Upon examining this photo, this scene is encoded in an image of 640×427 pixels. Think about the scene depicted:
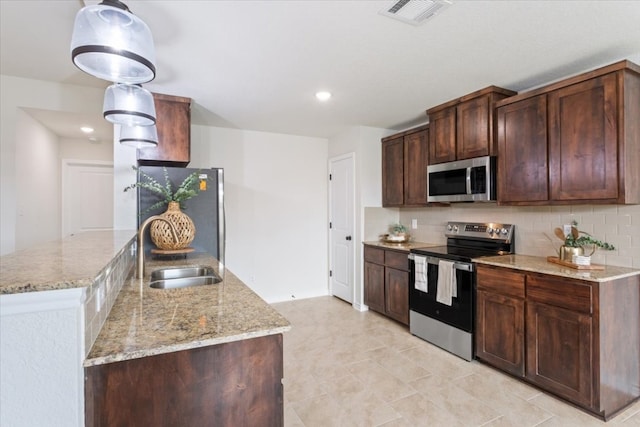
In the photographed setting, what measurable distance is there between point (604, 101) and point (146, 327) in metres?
3.02

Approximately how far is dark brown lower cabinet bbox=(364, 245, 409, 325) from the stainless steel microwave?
0.77 metres

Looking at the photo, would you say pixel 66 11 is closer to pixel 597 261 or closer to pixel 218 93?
pixel 218 93

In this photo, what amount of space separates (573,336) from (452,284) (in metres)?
0.95

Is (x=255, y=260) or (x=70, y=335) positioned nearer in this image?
(x=70, y=335)

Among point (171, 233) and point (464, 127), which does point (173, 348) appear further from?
point (464, 127)

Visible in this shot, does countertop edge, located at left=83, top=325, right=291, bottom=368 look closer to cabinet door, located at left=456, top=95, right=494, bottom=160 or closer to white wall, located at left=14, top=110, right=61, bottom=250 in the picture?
cabinet door, located at left=456, top=95, right=494, bottom=160

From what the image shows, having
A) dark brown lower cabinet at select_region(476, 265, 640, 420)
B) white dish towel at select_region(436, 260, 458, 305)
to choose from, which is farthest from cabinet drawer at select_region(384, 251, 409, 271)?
dark brown lower cabinet at select_region(476, 265, 640, 420)

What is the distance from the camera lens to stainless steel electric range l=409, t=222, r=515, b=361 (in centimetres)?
287

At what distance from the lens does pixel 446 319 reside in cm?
304

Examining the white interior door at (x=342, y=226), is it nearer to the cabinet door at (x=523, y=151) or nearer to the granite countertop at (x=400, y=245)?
the granite countertop at (x=400, y=245)

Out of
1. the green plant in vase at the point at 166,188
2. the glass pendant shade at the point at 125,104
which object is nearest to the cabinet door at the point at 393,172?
the green plant in vase at the point at 166,188

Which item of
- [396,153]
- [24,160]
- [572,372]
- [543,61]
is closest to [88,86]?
[24,160]

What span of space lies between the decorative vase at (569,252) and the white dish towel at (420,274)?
113 cm

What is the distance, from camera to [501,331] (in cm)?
260
